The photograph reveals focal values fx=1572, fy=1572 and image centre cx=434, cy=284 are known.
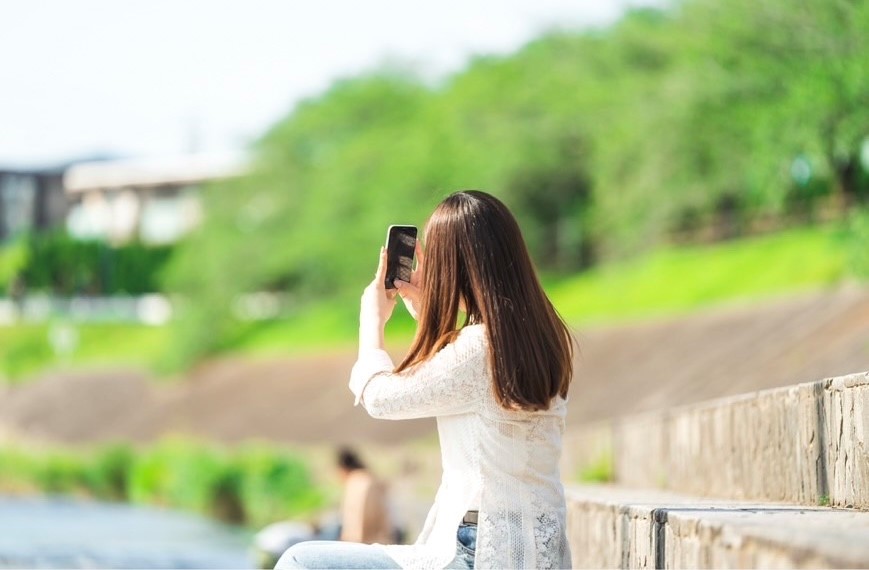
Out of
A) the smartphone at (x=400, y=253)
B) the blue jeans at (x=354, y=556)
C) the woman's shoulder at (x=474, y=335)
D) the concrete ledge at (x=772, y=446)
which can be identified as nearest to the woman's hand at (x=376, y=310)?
the smartphone at (x=400, y=253)

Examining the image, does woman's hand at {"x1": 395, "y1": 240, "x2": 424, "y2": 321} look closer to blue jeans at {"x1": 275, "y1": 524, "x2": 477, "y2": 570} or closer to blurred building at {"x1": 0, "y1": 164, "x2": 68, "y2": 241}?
blue jeans at {"x1": 275, "y1": 524, "x2": 477, "y2": 570}

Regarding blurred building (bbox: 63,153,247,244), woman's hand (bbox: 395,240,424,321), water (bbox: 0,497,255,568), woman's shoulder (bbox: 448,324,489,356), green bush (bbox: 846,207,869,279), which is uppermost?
blurred building (bbox: 63,153,247,244)

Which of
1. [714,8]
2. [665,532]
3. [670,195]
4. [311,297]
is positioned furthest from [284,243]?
[665,532]

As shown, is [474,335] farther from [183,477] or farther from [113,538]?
[183,477]

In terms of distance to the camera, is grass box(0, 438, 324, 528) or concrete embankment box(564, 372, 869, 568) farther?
grass box(0, 438, 324, 528)

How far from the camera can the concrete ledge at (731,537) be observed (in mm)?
3271

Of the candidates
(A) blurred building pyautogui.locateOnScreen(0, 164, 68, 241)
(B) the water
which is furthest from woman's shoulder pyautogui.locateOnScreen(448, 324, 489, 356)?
(A) blurred building pyautogui.locateOnScreen(0, 164, 68, 241)

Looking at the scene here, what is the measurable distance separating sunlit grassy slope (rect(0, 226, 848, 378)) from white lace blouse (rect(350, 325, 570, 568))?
48.1ft

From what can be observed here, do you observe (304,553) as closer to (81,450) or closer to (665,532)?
(665,532)

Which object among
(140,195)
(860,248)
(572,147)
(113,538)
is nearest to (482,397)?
(860,248)

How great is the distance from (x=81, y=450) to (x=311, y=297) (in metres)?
11.5

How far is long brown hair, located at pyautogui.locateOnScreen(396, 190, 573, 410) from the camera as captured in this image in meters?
4.11

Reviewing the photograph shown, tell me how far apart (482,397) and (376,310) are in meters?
0.46

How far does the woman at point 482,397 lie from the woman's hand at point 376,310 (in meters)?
0.12
